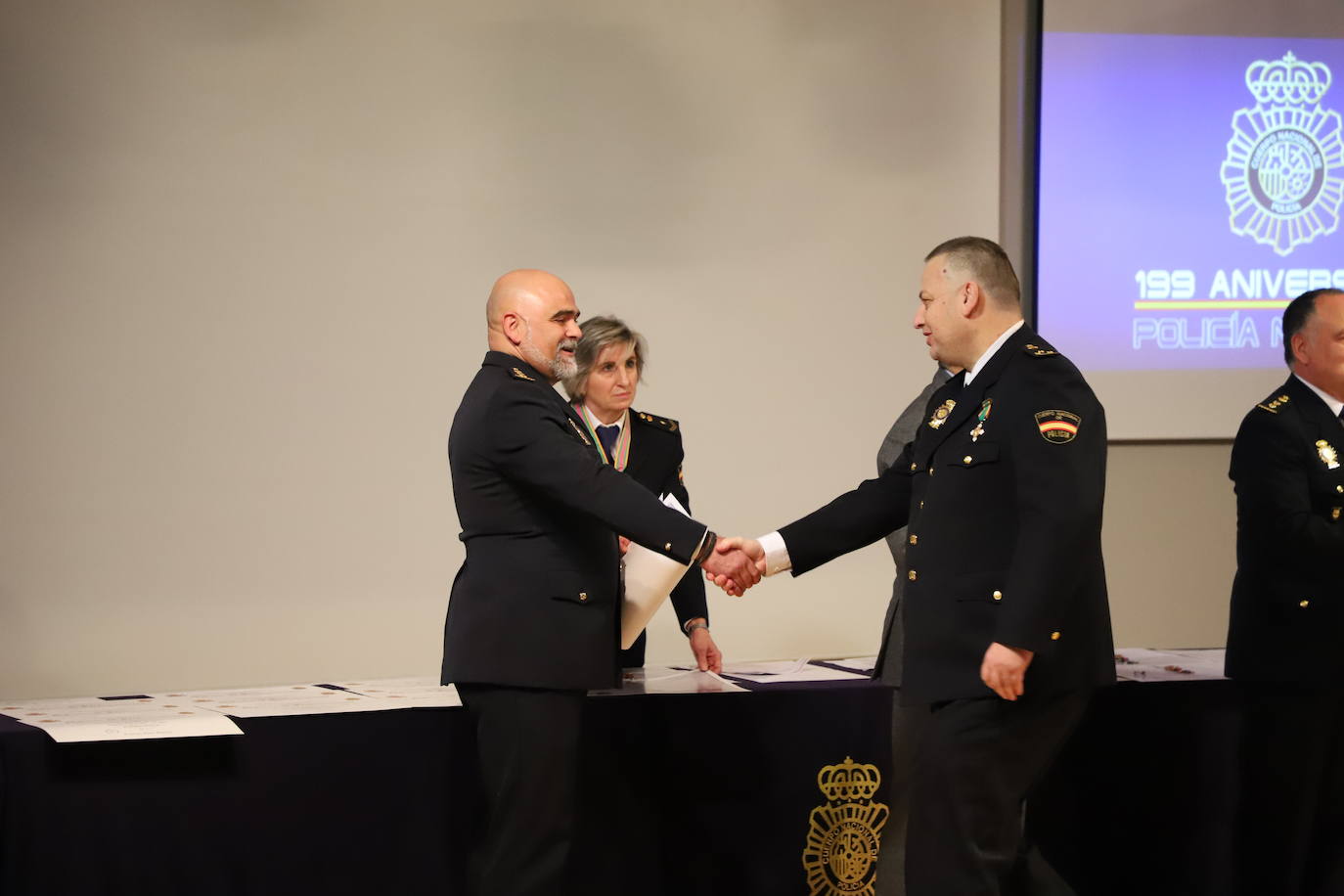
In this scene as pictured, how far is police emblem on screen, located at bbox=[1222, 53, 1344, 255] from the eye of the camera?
486 centimetres

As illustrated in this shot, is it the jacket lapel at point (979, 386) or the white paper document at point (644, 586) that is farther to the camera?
the white paper document at point (644, 586)

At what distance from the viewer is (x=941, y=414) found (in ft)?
8.31

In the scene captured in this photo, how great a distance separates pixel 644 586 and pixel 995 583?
2.54 ft

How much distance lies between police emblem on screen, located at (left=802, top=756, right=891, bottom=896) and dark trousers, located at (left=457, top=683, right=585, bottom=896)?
74 centimetres

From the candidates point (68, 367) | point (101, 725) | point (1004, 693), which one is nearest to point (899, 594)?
point (1004, 693)

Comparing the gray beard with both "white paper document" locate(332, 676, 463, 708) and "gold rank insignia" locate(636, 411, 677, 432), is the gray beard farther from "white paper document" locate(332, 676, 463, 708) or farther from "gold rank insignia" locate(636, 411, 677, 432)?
"white paper document" locate(332, 676, 463, 708)

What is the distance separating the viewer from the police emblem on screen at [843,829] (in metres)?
2.98

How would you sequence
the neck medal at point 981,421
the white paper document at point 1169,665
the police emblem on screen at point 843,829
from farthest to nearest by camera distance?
1. the white paper document at point 1169,665
2. the police emblem on screen at point 843,829
3. the neck medal at point 981,421

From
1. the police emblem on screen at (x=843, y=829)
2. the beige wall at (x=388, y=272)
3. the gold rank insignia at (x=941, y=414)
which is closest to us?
the gold rank insignia at (x=941, y=414)

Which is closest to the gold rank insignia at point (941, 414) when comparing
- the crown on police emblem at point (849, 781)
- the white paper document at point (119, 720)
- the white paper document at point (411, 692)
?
the crown on police emblem at point (849, 781)

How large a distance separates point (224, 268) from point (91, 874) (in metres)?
2.23

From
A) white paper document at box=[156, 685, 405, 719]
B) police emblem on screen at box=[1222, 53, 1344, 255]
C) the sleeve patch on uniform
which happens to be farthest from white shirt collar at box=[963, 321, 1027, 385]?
police emblem on screen at box=[1222, 53, 1344, 255]

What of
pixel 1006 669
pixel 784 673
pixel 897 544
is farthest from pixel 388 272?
pixel 1006 669

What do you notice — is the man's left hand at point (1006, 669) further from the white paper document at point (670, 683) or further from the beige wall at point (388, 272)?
the beige wall at point (388, 272)
